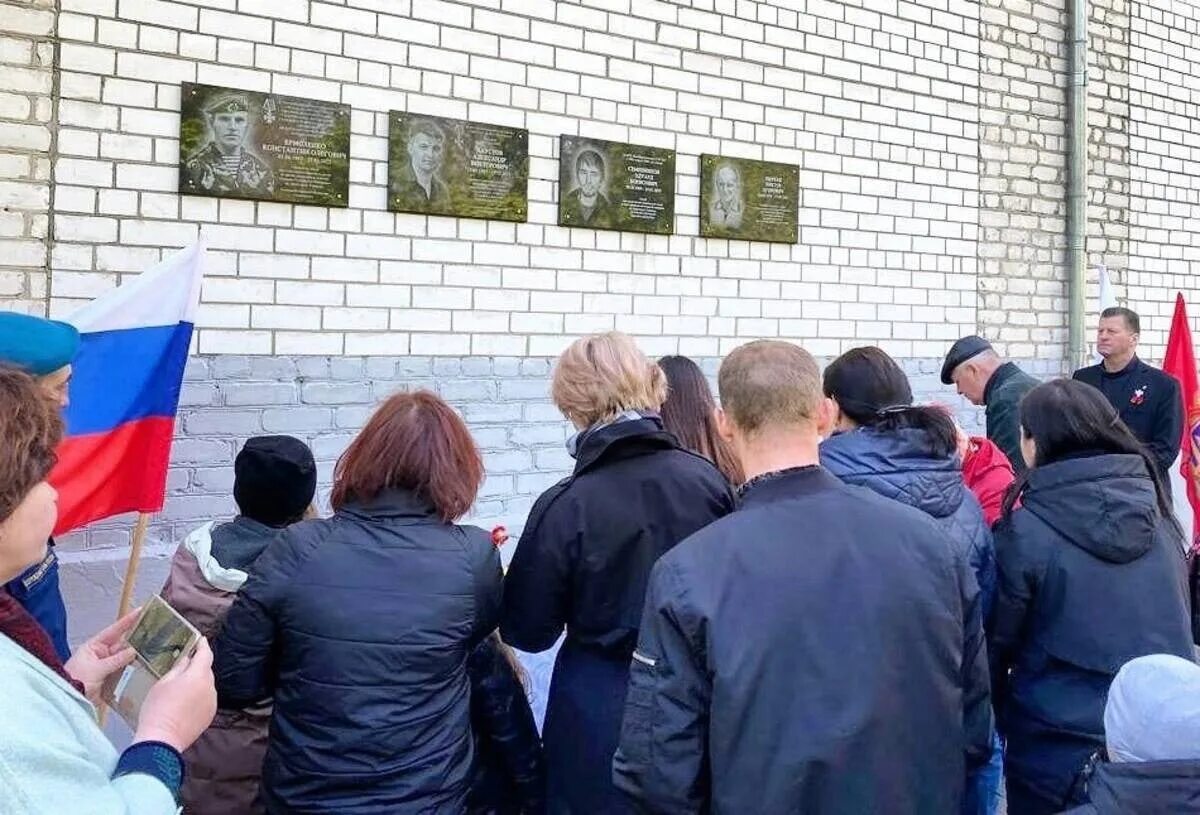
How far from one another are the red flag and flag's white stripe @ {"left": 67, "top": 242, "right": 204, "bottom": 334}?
5369 mm

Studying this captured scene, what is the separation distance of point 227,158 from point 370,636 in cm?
294

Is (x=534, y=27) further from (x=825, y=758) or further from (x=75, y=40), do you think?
(x=825, y=758)

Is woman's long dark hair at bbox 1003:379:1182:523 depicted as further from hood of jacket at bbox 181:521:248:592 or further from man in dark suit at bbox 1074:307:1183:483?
man in dark suit at bbox 1074:307:1183:483

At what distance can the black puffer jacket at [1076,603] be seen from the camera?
8.58 feet

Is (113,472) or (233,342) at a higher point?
(233,342)

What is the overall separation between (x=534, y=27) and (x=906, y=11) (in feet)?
9.50

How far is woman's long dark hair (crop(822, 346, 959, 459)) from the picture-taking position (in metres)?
2.81

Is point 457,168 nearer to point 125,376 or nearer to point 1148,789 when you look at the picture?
point 125,376

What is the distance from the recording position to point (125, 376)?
3299mm

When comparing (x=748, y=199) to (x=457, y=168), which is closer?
(x=457, y=168)

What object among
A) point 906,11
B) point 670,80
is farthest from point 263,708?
point 906,11

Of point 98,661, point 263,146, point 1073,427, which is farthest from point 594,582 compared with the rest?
point 263,146

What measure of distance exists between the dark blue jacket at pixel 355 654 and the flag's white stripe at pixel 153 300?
132 cm

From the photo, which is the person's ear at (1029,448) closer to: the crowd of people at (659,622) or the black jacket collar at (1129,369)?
the crowd of people at (659,622)
